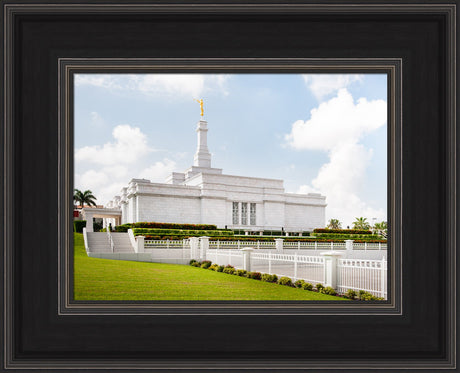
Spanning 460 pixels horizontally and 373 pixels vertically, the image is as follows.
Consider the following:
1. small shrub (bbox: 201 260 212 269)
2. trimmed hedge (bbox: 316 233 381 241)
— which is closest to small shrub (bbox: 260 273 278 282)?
small shrub (bbox: 201 260 212 269)

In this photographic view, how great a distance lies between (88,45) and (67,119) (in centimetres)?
53

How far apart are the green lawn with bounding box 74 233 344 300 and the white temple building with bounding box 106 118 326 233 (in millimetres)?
14747

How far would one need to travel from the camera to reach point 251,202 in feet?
92.4

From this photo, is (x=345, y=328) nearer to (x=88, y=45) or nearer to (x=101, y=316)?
(x=101, y=316)

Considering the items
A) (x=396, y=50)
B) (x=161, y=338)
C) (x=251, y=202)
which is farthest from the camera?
(x=251, y=202)

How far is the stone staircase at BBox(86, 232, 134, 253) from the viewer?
14898 millimetres

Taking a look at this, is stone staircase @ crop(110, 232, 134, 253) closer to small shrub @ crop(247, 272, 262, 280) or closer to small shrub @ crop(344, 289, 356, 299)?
small shrub @ crop(247, 272, 262, 280)

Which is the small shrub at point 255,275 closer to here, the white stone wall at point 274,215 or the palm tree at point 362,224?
the white stone wall at point 274,215

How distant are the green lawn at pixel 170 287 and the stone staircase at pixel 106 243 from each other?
14.9 ft

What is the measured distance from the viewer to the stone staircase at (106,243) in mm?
14898

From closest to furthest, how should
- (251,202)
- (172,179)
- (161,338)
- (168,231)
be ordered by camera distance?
A: (161,338), (168,231), (251,202), (172,179)

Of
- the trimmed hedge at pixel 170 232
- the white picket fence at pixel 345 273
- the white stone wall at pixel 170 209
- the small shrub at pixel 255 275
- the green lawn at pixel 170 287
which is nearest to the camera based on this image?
the white picket fence at pixel 345 273

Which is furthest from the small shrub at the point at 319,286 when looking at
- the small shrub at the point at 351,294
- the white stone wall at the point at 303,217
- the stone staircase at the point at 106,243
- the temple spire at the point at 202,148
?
the temple spire at the point at 202,148
